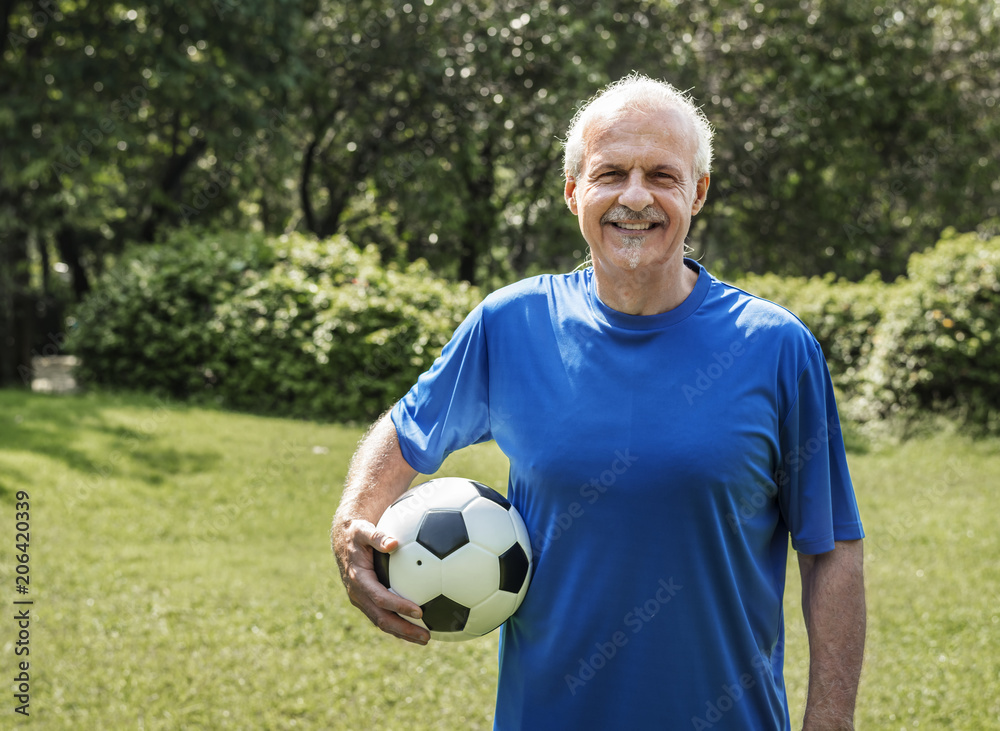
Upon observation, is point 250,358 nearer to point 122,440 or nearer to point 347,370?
point 347,370

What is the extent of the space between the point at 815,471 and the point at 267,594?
415cm

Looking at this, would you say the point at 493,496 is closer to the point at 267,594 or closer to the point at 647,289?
the point at 647,289

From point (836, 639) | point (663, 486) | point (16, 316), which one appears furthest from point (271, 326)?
point (836, 639)

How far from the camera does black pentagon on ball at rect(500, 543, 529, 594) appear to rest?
1.90 m

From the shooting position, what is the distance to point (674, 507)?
66.6 inches

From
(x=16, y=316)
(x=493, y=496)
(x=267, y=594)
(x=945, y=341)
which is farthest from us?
(x=16, y=316)

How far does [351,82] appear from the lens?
44.9 ft

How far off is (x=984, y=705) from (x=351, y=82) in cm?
1229

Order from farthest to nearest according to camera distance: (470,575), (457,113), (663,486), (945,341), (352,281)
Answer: (457,113), (352,281), (945,341), (470,575), (663,486)

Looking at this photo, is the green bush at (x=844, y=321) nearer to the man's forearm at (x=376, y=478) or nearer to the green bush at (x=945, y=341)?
the green bush at (x=945, y=341)

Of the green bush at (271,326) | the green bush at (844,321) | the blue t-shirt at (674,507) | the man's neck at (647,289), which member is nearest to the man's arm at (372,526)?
the blue t-shirt at (674,507)

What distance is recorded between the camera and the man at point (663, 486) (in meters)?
1.71

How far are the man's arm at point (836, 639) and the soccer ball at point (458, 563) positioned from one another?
61 cm

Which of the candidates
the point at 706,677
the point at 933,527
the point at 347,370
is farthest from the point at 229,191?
the point at 706,677
